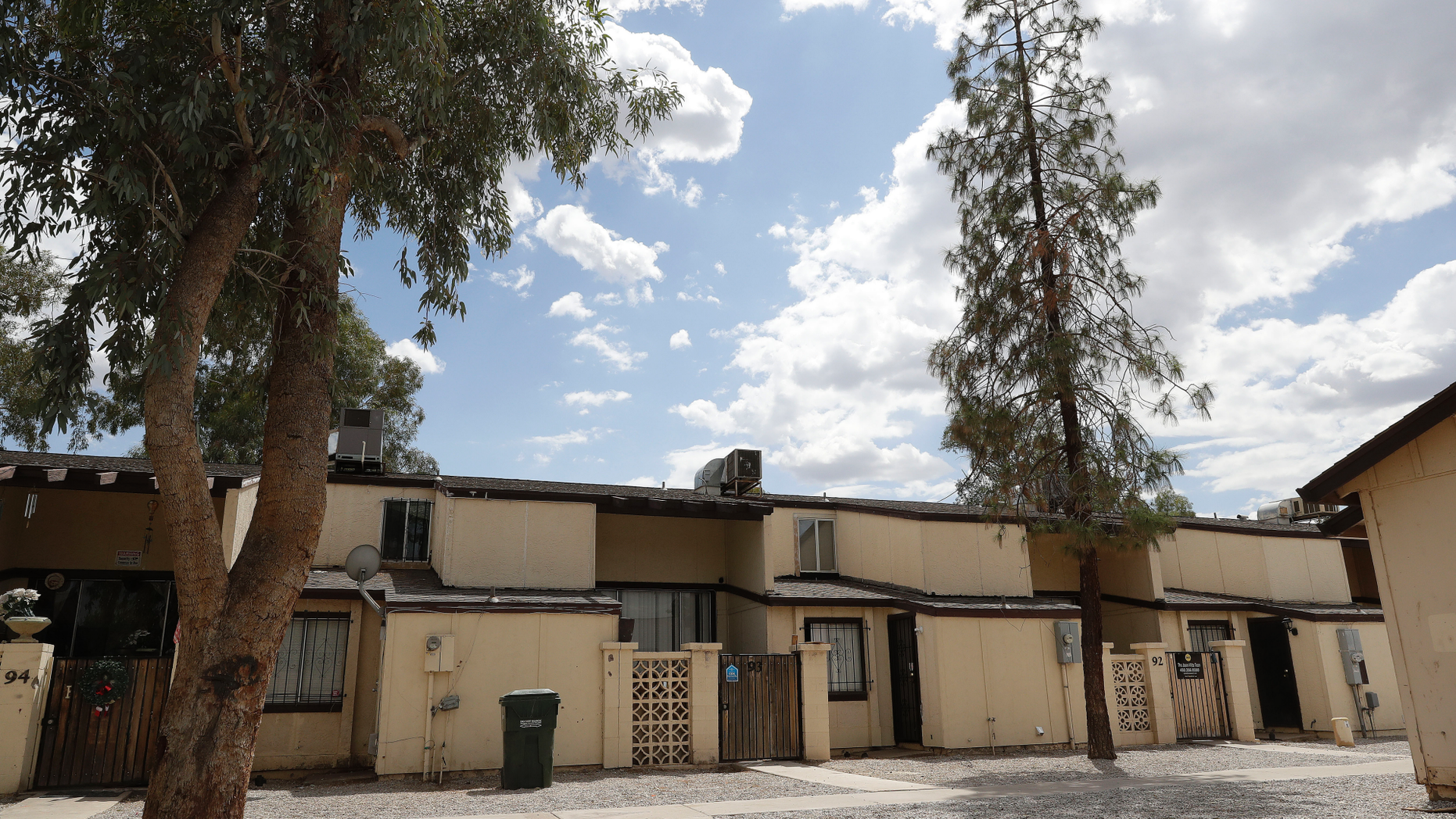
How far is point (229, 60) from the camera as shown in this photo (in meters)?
8.13

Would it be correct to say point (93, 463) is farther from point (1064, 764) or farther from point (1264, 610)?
point (1264, 610)

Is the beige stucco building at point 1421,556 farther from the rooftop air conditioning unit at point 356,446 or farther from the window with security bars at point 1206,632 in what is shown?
the rooftop air conditioning unit at point 356,446

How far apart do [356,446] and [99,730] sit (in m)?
6.86

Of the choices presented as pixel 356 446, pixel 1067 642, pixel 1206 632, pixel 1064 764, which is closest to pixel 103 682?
pixel 356 446

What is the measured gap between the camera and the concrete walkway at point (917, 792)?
9336 millimetres

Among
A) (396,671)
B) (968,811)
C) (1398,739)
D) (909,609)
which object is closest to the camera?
(968,811)

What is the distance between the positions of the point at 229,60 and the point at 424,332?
3.48m

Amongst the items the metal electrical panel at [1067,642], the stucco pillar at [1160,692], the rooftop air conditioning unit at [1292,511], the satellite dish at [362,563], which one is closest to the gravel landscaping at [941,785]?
the stucco pillar at [1160,692]

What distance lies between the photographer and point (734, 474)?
20047 mm

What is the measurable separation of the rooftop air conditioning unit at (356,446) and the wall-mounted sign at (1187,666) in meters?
16.7

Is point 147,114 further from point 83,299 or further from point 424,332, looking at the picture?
point 424,332

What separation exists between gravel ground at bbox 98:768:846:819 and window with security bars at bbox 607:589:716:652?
212 inches

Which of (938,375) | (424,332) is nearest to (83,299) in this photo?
(424,332)

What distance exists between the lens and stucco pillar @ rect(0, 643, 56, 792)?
10.8 meters
